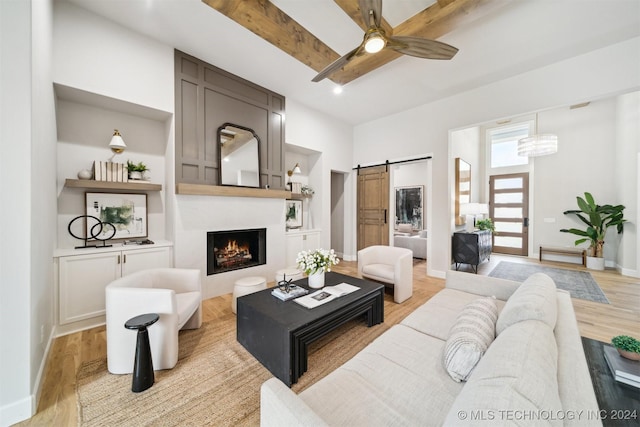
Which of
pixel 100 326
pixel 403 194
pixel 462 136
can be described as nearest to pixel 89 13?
pixel 100 326

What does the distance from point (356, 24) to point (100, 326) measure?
4.48 metres

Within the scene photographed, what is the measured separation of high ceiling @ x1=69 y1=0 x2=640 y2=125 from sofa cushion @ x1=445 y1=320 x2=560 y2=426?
9.52 ft

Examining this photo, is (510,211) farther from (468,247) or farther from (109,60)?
(109,60)

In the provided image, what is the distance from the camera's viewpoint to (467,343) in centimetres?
124

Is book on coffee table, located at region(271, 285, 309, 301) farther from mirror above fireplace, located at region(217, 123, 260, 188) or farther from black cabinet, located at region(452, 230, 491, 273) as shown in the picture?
black cabinet, located at region(452, 230, 491, 273)

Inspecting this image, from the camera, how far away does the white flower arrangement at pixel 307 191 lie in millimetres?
5203

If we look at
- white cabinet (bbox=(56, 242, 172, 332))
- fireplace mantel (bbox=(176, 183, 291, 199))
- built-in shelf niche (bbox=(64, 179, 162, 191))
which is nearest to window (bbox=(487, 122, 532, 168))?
fireplace mantel (bbox=(176, 183, 291, 199))

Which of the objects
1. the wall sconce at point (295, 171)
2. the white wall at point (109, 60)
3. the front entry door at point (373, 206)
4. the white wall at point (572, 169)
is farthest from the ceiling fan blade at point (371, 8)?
the white wall at point (572, 169)

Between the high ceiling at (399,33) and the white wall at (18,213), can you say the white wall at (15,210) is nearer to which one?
the white wall at (18,213)

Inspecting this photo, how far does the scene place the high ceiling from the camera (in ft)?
8.03

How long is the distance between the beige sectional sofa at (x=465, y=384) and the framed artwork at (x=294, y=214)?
3588mm

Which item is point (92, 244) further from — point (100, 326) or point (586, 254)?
point (586, 254)

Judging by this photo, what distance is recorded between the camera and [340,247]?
6.30m

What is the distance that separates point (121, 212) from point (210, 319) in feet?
6.11
